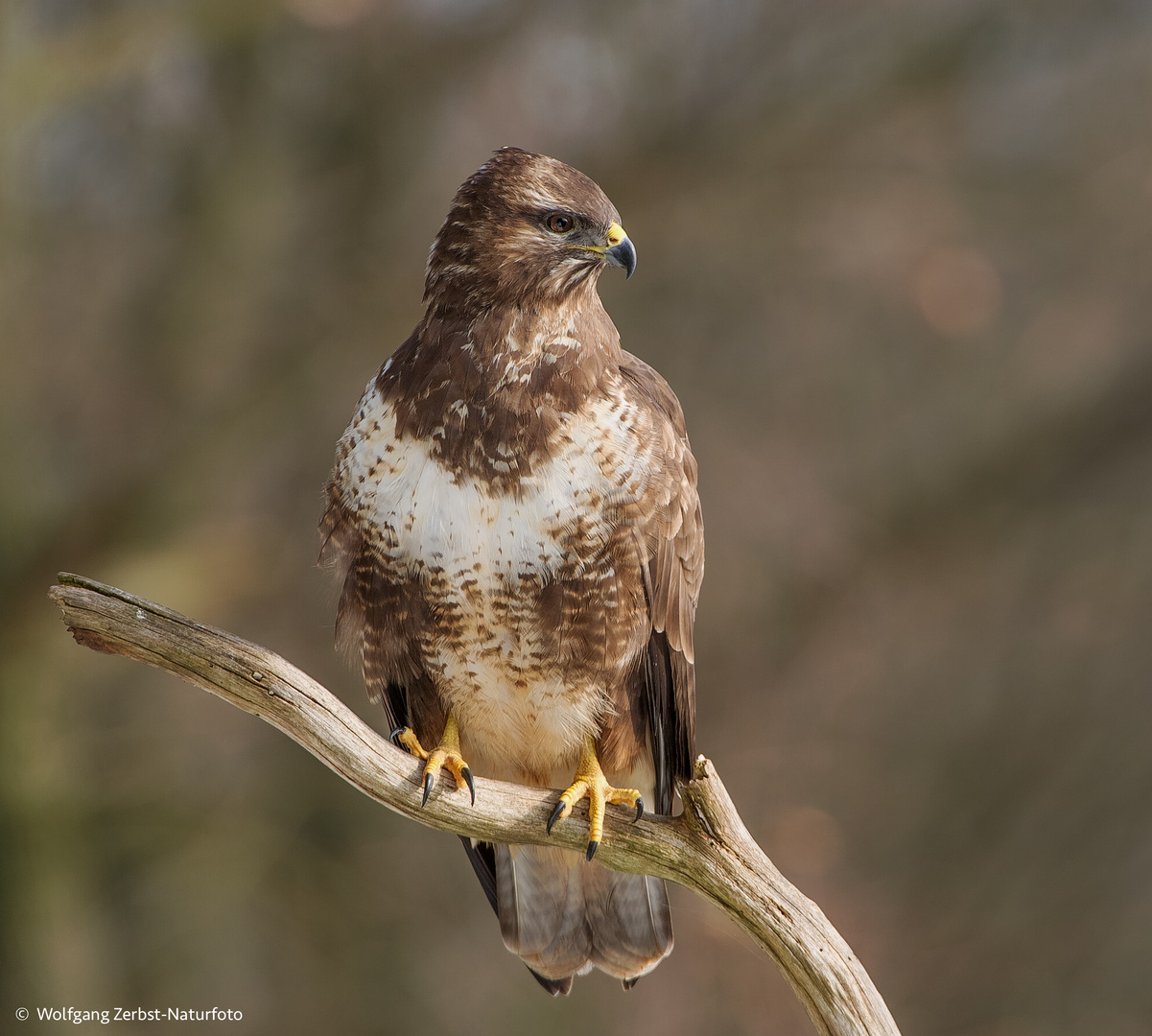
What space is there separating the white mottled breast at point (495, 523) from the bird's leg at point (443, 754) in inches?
9.0

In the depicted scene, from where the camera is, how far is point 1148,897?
28.8ft

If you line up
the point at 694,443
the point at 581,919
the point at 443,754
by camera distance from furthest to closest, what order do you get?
1. the point at 694,443
2. the point at 581,919
3. the point at 443,754

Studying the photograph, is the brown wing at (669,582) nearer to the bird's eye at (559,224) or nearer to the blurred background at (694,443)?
the bird's eye at (559,224)

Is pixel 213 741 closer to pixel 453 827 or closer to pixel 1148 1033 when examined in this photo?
pixel 453 827

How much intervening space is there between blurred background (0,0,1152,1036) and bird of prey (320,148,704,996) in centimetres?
421

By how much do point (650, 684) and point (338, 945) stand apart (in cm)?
522

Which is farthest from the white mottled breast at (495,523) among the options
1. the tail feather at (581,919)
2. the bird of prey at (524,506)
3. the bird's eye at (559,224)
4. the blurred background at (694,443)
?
the blurred background at (694,443)

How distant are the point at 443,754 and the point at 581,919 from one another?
34.4 inches

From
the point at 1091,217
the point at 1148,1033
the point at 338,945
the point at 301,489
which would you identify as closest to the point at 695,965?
the point at 338,945

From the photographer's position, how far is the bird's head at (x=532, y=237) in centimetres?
330

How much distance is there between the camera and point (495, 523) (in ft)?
10.6

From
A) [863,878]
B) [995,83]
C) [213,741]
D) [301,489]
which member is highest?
[995,83]

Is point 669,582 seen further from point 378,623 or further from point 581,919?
point 581,919
